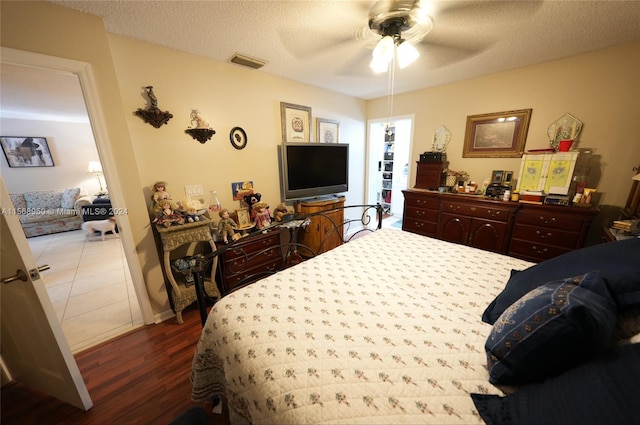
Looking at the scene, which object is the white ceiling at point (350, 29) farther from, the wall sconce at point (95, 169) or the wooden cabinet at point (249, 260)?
the wall sconce at point (95, 169)

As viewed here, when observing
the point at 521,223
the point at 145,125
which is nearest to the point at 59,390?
the point at 145,125

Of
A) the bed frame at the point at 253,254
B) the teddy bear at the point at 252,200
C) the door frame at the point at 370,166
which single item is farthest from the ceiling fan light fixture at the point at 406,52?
the door frame at the point at 370,166

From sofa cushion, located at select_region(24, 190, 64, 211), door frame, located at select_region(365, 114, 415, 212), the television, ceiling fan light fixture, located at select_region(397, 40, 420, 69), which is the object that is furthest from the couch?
ceiling fan light fixture, located at select_region(397, 40, 420, 69)

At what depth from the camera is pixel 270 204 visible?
2.98 metres

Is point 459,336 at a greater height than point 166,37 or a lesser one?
lesser

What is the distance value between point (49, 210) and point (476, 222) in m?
7.75

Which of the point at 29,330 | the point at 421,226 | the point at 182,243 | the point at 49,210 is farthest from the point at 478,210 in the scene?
the point at 49,210

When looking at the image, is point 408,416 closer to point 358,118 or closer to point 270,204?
point 270,204

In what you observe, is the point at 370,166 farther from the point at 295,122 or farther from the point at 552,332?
the point at 552,332

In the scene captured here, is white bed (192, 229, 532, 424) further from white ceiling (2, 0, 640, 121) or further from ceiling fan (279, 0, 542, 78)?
white ceiling (2, 0, 640, 121)

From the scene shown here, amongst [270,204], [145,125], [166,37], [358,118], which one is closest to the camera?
[166,37]

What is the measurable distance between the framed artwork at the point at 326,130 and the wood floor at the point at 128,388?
284 centimetres

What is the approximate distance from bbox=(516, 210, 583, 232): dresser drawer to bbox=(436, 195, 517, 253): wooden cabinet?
4.4 inches

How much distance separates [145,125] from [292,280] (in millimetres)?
1910
